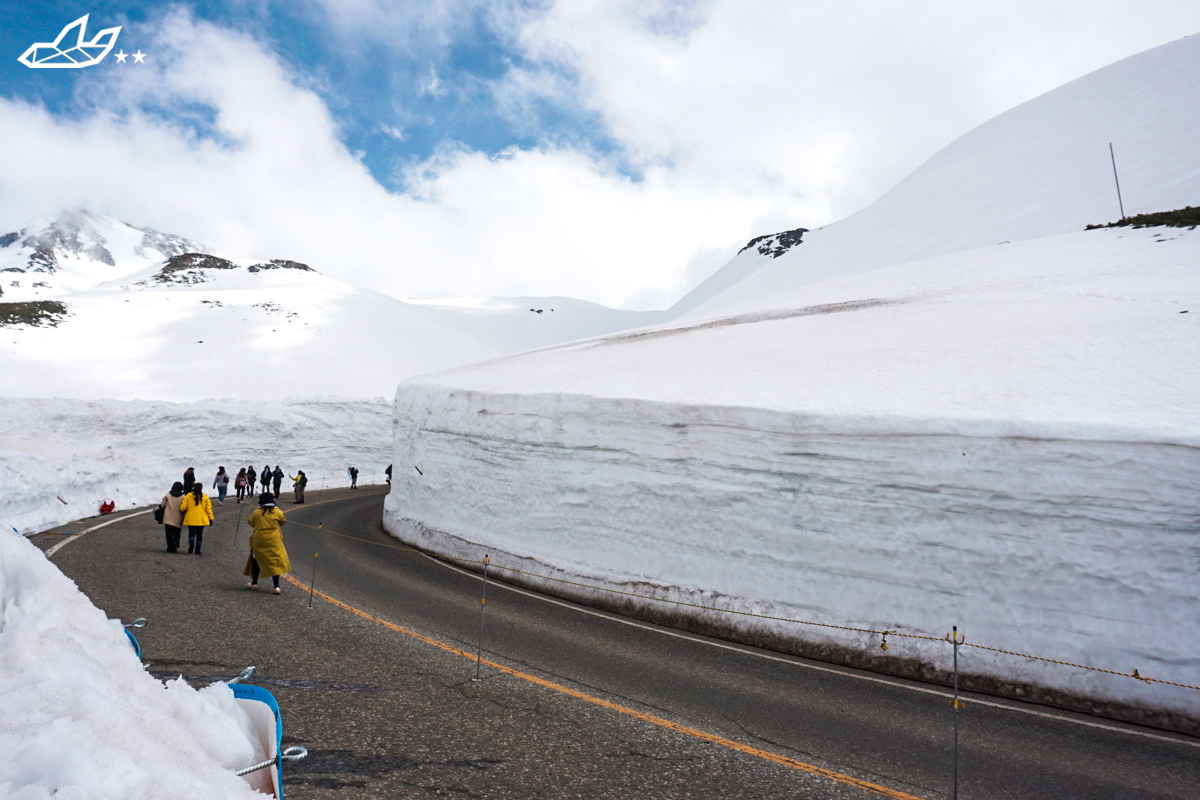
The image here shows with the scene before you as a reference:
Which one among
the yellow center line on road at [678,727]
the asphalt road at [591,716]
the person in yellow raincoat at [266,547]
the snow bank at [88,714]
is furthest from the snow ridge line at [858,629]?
the snow bank at [88,714]

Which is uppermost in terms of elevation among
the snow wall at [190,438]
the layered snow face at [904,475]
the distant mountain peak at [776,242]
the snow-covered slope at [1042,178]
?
the distant mountain peak at [776,242]

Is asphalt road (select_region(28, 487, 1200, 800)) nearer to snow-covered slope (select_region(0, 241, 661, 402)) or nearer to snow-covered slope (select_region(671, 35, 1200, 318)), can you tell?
→ snow-covered slope (select_region(671, 35, 1200, 318))

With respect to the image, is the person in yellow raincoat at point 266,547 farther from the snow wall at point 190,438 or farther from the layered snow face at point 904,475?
the snow wall at point 190,438

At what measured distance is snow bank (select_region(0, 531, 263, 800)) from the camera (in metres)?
2.14

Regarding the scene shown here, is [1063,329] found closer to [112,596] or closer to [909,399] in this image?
[909,399]

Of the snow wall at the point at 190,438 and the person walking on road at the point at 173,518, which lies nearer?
the person walking on road at the point at 173,518

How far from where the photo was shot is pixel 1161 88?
34094 millimetres

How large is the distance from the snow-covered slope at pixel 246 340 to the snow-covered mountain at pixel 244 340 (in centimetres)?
10

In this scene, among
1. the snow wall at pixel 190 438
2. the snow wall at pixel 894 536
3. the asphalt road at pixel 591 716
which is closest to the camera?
the asphalt road at pixel 591 716

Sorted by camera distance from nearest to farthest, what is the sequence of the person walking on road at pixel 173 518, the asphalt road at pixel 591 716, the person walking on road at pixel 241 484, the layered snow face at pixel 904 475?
the asphalt road at pixel 591 716
the layered snow face at pixel 904 475
the person walking on road at pixel 173 518
the person walking on road at pixel 241 484

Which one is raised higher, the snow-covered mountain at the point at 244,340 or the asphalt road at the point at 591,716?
the snow-covered mountain at the point at 244,340

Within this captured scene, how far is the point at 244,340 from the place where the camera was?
5125 cm

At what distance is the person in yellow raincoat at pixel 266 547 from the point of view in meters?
10.5

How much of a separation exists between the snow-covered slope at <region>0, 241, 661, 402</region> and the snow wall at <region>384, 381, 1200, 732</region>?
3434 cm
